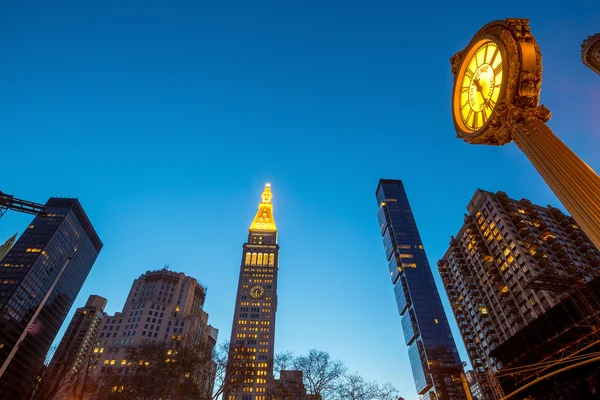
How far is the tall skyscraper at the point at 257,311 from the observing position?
102 metres

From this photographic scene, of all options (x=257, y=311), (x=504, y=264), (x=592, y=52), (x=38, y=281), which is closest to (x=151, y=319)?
(x=257, y=311)

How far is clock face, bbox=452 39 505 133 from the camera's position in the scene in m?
12.0

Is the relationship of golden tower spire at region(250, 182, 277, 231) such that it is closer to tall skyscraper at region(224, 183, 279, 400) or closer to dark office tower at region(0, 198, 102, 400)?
tall skyscraper at region(224, 183, 279, 400)

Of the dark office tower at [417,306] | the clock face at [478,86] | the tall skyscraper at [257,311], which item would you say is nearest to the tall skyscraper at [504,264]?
the dark office tower at [417,306]

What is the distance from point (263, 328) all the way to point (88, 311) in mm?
120566

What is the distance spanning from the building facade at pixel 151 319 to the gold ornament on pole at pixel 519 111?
96.5m

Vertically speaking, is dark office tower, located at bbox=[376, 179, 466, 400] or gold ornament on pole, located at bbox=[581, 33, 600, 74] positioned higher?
dark office tower, located at bbox=[376, 179, 466, 400]

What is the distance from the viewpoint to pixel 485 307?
78.2m

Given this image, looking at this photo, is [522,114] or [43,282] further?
[43,282]

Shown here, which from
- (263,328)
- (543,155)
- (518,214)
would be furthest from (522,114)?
(263,328)

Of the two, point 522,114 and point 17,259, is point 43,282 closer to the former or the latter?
point 17,259

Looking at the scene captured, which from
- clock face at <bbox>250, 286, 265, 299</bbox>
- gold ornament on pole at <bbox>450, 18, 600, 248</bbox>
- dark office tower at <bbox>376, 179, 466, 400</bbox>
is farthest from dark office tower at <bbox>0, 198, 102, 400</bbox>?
dark office tower at <bbox>376, 179, 466, 400</bbox>

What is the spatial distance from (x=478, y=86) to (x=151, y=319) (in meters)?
117

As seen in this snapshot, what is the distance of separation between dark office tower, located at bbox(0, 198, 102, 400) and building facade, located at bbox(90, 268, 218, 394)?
22.7 metres
